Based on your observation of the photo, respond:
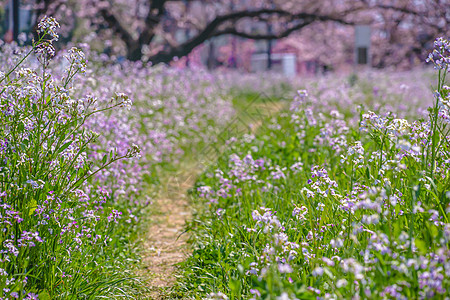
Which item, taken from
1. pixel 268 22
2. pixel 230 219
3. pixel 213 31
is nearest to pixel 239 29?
pixel 268 22

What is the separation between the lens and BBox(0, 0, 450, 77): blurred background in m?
12.2

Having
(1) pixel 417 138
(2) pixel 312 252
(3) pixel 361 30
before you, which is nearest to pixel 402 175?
(1) pixel 417 138

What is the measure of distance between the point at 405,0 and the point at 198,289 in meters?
21.6

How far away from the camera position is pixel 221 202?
16.6 feet

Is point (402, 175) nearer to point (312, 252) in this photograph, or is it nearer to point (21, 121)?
point (312, 252)

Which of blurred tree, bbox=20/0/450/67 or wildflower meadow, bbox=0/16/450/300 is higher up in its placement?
blurred tree, bbox=20/0/450/67

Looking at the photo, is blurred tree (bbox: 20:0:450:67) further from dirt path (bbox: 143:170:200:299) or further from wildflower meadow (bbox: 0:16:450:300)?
wildflower meadow (bbox: 0:16:450:300)

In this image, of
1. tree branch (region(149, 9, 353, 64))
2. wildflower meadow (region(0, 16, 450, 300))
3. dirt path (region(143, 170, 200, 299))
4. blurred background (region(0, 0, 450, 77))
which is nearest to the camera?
wildflower meadow (region(0, 16, 450, 300))

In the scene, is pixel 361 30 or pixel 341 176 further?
pixel 361 30

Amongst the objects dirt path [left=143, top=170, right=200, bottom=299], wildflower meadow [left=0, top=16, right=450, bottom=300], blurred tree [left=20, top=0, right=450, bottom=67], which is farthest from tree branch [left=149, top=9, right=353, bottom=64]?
wildflower meadow [left=0, top=16, right=450, bottom=300]

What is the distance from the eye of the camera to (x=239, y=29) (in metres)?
24.1

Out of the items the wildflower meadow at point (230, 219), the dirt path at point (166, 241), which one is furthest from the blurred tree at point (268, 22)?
the wildflower meadow at point (230, 219)

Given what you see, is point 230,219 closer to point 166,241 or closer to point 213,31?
point 166,241

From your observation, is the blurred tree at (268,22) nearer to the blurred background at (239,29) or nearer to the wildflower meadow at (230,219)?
the blurred background at (239,29)
